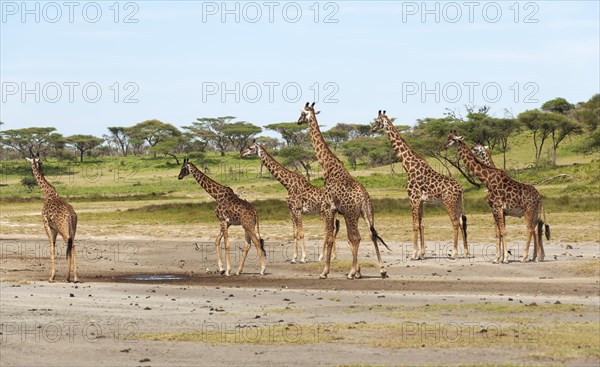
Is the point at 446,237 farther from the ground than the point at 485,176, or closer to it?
closer to it

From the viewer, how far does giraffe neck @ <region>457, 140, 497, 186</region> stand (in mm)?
23453

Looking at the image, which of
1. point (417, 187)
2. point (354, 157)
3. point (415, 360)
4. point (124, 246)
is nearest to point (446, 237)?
point (417, 187)

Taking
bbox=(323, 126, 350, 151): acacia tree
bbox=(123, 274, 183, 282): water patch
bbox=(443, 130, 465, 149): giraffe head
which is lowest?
bbox=(123, 274, 183, 282): water patch

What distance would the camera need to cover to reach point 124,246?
30500mm

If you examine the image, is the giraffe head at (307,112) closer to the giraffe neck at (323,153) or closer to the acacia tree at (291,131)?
the giraffe neck at (323,153)

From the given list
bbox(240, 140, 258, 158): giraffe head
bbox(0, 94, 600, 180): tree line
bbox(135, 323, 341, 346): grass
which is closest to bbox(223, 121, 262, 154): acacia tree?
bbox(0, 94, 600, 180): tree line

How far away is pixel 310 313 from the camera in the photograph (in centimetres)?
1627

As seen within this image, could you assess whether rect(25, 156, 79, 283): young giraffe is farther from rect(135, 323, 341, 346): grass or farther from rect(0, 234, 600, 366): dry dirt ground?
rect(135, 323, 341, 346): grass

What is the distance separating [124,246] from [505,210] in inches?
488

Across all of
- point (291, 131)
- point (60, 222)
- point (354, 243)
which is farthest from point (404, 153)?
point (291, 131)

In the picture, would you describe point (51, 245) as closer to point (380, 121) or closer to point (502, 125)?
point (380, 121)

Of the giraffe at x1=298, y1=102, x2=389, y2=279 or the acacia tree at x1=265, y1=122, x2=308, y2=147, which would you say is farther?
the acacia tree at x1=265, y1=122, x2=308, y2=147

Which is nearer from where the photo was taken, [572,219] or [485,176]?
[485,176]

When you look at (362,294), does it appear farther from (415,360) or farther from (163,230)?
(163,230)
